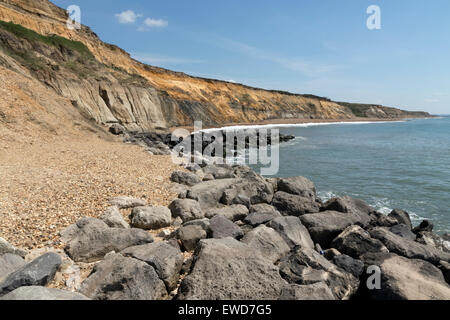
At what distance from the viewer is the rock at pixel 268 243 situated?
5043mm

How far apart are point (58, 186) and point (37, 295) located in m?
4.66

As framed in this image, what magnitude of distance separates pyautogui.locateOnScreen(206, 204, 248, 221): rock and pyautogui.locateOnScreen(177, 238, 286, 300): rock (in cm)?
259

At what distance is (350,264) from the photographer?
4871mm

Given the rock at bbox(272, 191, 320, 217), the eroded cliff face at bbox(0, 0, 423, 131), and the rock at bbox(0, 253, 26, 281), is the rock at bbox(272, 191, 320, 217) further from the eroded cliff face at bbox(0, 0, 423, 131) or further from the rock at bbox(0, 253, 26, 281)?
the eroded cliff face at bbox(0, 0, 423, 131)

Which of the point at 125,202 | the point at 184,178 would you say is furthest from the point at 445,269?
the point at 184,178

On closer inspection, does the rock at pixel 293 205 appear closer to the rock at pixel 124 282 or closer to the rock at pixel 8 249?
the rock at pixel 124 282

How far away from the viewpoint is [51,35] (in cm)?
3384

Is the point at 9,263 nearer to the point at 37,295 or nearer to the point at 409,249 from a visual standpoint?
the point at 37,295

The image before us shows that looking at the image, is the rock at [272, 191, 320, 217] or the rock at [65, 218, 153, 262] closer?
the rock at [65, 218, 153, 262]

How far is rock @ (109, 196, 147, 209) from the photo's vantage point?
6.57 meters

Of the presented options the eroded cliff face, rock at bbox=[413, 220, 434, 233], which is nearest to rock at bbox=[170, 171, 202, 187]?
rock at bbox=[413, 220, 434, 233]

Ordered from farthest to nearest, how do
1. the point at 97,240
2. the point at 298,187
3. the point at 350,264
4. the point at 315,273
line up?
the point at 298,187, the point at 350,264, the point at 97,240, the point at 315,273
